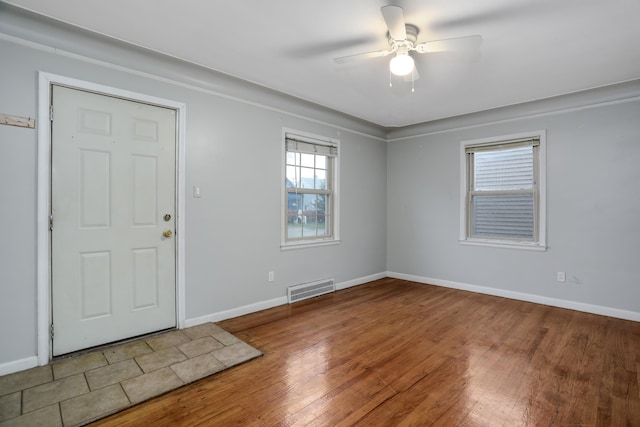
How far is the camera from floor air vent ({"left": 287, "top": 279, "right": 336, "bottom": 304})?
4.05 meters

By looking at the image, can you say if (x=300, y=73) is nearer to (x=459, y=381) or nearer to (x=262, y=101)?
(x=262, y=101)

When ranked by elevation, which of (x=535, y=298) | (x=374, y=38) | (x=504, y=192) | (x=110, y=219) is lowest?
(x=535, y=298)

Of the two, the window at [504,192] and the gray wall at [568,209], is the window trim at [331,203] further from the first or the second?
the window at [504,192]

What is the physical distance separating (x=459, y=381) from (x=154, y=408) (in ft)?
6.65

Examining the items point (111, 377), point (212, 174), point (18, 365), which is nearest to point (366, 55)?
point (212, 174)

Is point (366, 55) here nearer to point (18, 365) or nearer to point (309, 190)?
point (309, 190)

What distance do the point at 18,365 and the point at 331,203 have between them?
359 centimetres

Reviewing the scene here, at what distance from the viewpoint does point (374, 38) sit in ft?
8.10

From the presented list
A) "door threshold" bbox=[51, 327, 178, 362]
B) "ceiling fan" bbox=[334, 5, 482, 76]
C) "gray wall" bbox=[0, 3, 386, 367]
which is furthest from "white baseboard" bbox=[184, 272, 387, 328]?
"ceiling fan" bbox=[334, 5, 482, 76]

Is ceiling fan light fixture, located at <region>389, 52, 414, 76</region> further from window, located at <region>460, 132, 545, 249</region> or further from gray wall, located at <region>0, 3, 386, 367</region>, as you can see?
window, located at <region>460, 132, 545, 249</region>

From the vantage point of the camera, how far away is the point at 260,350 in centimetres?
271

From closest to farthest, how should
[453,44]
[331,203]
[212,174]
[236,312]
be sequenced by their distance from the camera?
[453,44] < [212,174] < [236,312] < [331,203]

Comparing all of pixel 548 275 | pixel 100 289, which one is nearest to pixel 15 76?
pixel 100 289

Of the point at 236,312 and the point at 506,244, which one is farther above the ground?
the point at 506,244
